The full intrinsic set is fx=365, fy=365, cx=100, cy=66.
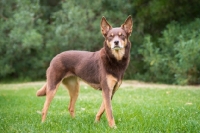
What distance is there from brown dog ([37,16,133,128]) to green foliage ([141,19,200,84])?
847 cm

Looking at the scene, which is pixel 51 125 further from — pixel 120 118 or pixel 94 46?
pixel 94 46

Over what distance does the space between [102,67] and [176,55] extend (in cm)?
935

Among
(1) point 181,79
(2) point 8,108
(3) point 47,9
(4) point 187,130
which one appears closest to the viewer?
(4) point 187,130

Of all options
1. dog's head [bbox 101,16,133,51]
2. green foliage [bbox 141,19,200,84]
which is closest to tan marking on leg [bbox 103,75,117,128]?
dog's head [bbox 101,16,133,51]

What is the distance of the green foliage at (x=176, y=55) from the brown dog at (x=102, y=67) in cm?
847

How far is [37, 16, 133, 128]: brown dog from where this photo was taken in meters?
6.84

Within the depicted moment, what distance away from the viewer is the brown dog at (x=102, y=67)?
6.84 metres

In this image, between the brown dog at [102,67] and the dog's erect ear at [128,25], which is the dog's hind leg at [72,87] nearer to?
the brown dog at [102,67]

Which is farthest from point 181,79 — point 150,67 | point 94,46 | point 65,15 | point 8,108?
point 8,108

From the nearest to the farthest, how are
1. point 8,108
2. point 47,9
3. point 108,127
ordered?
point 108,127 → point 8,108 → point 47,9

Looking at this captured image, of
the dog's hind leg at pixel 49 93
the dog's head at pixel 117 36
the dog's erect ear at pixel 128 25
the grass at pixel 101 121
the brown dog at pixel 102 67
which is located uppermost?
the dog's erect ear at pixel 128 25

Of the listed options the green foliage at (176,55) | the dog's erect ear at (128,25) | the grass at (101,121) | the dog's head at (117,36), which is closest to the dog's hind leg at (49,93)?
the grass at (101,121)

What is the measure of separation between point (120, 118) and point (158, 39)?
10.6 m

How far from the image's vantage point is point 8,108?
9.81 m
